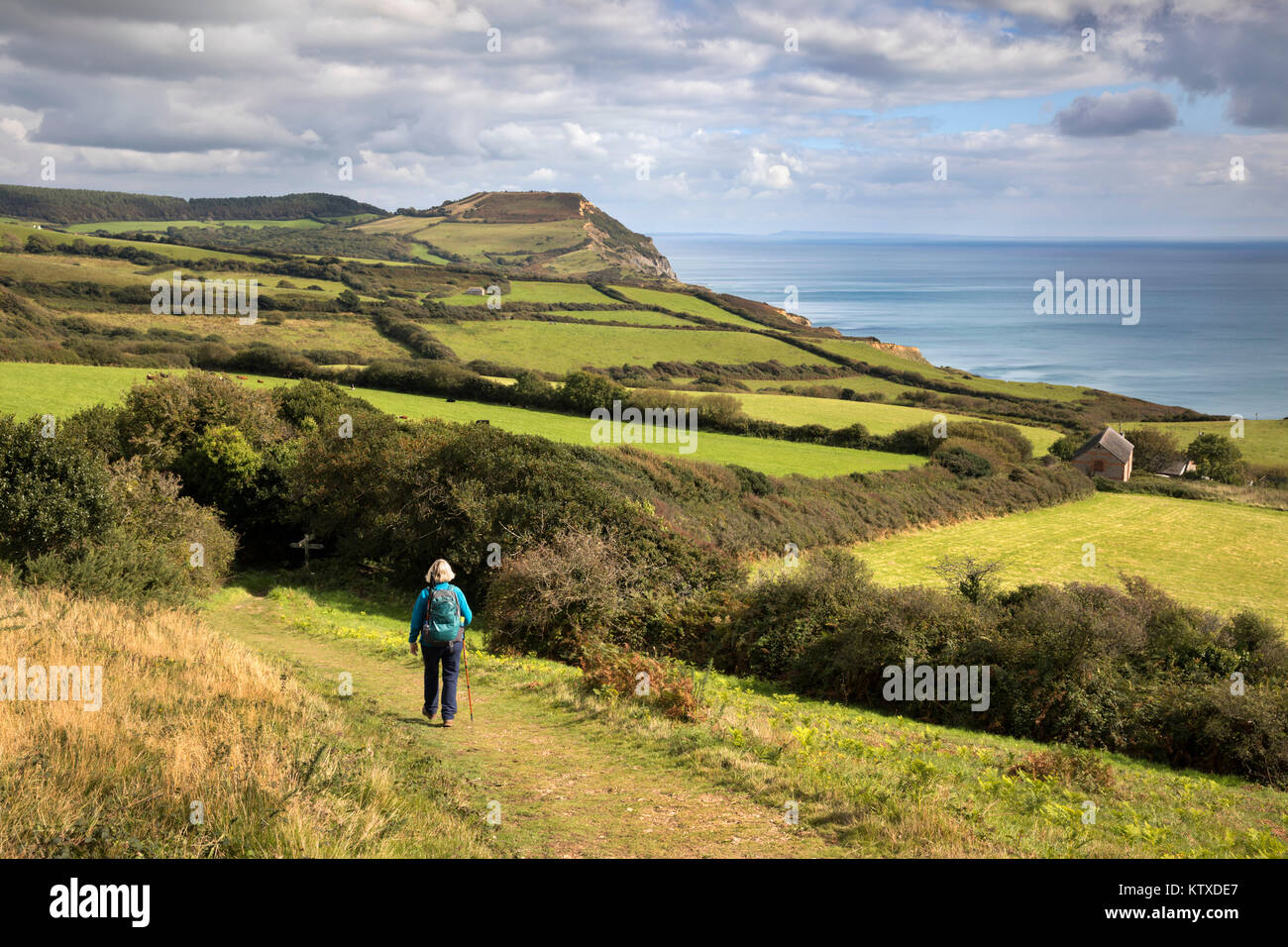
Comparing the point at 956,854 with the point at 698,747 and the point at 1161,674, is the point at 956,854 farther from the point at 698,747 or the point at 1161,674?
the point at 1161,674

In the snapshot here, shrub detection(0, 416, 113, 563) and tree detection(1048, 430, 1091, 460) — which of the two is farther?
tree detection(1048, 430, 1091, 460)

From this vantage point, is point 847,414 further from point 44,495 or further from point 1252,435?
point 44,495

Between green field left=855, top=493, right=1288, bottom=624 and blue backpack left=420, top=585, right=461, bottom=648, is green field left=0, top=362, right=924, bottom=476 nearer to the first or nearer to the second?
green field left=855, top=493, right=1288, bottom=624

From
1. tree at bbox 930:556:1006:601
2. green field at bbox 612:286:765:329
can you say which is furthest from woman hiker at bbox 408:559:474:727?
green field at bbox 612:286:765:329

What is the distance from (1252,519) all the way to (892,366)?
49397 mm

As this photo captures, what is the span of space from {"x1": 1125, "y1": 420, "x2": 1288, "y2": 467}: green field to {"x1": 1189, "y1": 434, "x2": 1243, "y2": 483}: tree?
114 inches

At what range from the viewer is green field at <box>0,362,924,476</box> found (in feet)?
131

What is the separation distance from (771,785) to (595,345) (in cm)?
8688

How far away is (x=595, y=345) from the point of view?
92.8m

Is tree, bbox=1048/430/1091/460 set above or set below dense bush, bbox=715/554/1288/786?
above

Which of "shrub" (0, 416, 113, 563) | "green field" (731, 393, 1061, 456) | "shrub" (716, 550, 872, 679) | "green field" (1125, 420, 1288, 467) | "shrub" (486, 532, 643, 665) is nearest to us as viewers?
"shrub" (0, 416, 113, 563)

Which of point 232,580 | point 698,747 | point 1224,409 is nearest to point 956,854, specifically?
point 698,747

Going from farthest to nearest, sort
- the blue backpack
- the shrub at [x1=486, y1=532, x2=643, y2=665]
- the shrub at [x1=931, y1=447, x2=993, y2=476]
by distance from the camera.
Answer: the shrub at [x1=931, y1=447, x2=993, y2=476] < the shrub at [x1=486, y1=532, x2=643, y2=665] < the blue backpack

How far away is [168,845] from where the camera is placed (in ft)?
16.9
